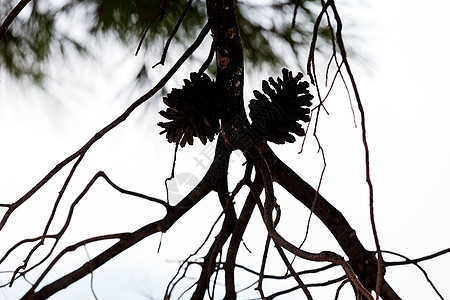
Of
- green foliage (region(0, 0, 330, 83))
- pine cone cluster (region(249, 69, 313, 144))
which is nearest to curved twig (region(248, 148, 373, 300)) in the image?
pine cone cluster (region(249, 69, 313, 144))

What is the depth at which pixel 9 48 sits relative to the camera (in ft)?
1.92

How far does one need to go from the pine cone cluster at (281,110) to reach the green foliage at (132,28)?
19 centimetres

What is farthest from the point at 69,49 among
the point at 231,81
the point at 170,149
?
the point at 231,81

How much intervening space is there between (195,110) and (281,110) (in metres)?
0.06

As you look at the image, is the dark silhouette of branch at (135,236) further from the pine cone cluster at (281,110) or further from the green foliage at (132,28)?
the green foliage at (132,28)

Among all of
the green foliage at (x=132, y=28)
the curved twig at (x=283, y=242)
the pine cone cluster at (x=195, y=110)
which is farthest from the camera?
the green foliage at (x=132, y=28)

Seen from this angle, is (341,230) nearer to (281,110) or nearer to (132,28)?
(281,110)

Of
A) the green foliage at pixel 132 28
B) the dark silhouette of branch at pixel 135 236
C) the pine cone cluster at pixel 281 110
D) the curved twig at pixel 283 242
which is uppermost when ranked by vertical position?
the green foliage at pixel 132 28

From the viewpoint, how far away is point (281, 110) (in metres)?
0.39

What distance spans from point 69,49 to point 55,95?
2.0 inches

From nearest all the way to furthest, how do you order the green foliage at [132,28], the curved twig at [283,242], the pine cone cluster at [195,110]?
the curved twig at [283,242], the pine cone cluster at [195,110], the green foliage at [132,28]

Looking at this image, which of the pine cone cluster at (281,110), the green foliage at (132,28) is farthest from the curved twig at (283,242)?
the green foliage at (132,28)

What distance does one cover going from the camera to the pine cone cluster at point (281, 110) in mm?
386

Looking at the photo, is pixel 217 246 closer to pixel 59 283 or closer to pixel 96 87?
pixel 59 283
